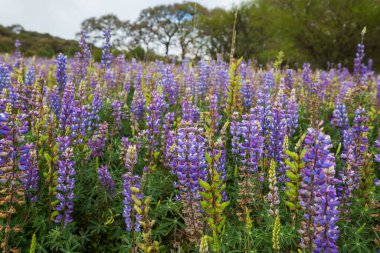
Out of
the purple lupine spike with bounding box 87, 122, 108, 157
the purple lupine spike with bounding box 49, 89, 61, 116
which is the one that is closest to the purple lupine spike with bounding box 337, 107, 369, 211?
the purple lupine spike with bounding box 87, 122, 108, 157

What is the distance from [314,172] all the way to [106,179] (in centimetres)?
188

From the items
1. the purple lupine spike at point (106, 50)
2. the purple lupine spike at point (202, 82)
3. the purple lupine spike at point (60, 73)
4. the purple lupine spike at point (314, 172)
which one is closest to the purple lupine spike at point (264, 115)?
the purple lupine spike at point (314, 172)

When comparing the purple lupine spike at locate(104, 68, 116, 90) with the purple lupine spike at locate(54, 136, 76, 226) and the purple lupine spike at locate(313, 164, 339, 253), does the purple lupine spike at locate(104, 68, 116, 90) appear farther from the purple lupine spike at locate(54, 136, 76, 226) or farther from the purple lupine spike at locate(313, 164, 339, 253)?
the purple lupine spike at locate(313, 164, 339, 253)

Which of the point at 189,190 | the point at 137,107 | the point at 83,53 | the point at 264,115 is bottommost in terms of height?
the point at 189,190

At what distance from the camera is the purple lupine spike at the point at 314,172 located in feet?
6.79

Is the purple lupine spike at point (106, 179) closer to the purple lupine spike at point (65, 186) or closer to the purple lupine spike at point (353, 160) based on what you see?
the purple lupine spike at point (65, 186)

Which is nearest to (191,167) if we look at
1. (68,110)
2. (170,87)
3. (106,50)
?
(68,110)

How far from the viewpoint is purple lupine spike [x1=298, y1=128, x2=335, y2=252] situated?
6.79 ft

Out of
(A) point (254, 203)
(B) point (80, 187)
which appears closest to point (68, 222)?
(B) point (80, 187)

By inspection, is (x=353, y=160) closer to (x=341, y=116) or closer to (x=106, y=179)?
(x=341, y=116)

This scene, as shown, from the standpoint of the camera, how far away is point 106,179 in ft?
10.6

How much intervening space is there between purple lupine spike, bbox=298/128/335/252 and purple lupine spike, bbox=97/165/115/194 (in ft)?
5.71

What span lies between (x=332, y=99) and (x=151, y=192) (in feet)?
15.5

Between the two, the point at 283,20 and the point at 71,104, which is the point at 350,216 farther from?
the point at 283,20
